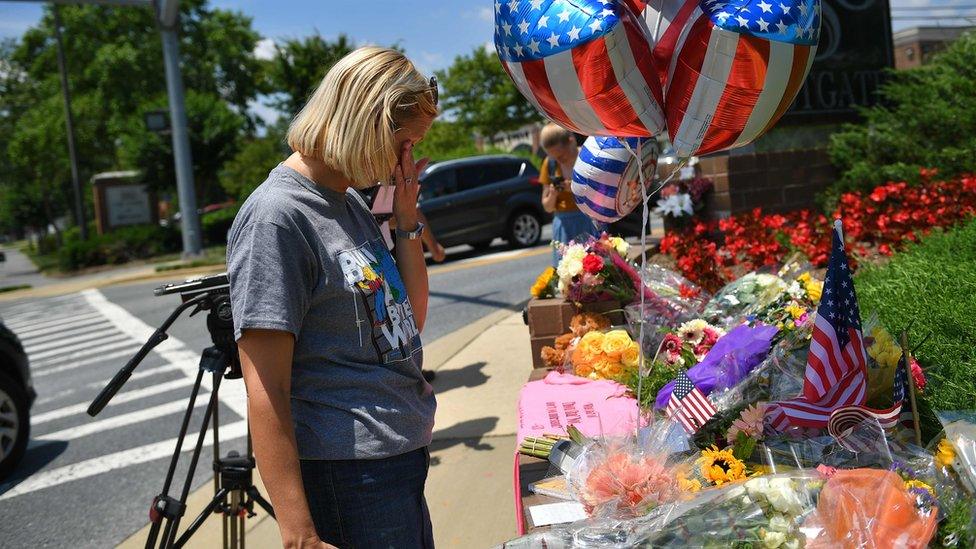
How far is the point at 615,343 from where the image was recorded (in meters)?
3.48

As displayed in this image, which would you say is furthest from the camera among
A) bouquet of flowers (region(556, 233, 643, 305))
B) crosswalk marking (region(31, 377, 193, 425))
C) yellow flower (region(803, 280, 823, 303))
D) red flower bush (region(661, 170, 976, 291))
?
crosswalk marking (region(31, 377, 193, 425))

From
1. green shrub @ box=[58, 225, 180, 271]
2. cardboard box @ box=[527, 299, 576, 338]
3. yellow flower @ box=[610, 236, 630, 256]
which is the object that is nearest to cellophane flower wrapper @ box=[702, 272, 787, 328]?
yellow flower @ box=[610, 236, 630, 256]

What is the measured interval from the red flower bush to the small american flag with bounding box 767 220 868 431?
2.70m

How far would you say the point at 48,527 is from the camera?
14.6 ft

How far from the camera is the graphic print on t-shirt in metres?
1.76

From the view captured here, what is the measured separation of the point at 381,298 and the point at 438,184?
40.8ft

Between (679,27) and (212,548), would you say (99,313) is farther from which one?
(679,27)

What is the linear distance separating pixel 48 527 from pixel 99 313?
10235 millimetres

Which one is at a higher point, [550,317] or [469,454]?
[550,317]

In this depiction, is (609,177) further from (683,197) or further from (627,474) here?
(683,197)

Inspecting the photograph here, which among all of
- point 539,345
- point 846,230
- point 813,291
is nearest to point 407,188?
point 813,291

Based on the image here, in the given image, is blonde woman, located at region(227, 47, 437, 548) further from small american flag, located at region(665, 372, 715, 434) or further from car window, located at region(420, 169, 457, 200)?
car window, located at region(420, 169, 457, 200)

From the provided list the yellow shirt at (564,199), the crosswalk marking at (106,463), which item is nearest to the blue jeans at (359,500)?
the yellow shirt at (564,199)

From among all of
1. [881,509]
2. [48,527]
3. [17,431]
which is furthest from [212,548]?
[881,509]
